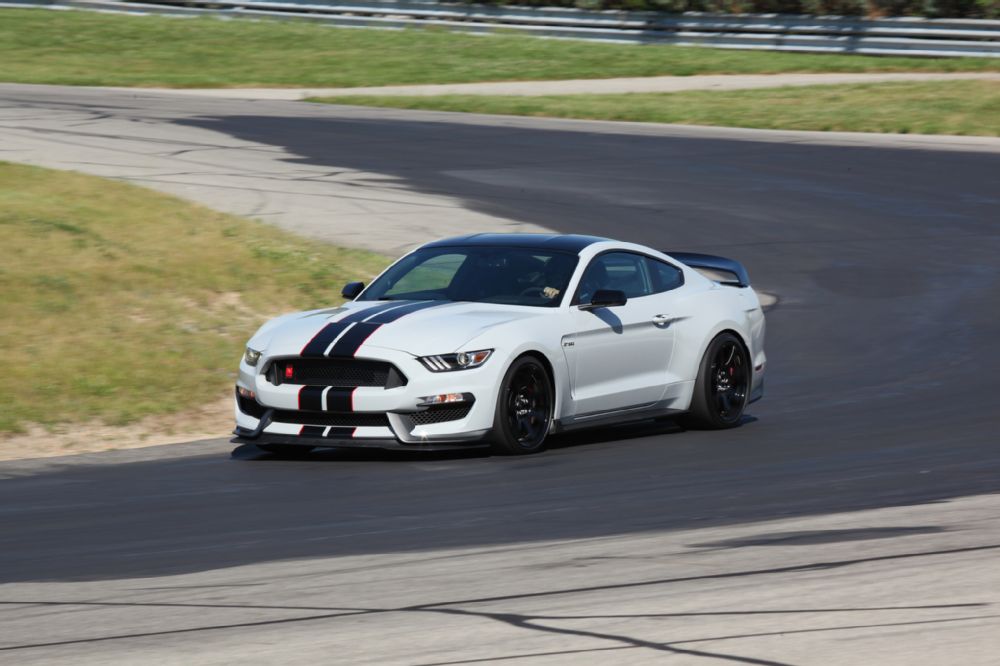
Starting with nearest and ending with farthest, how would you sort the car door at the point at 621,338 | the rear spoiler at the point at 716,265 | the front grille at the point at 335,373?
the front grille at the point at 335,373 < the car door at the point at 621,338 < the rear spoiler at the point at 716,265

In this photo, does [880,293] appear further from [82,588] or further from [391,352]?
[82,588]

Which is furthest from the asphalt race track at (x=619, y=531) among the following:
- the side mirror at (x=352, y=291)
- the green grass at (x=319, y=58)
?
the green grass at (x=319, y=58)

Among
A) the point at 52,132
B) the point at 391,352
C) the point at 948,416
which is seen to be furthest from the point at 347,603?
the point at 52,132

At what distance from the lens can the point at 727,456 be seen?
11180mm

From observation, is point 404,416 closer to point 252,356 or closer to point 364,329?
point 364,329

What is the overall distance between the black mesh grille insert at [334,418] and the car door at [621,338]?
145cm

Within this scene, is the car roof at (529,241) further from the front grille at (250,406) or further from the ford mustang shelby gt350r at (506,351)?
the front grille at (250,406)

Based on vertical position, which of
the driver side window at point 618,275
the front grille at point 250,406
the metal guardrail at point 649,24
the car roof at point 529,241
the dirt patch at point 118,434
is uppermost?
the metal guardrail at point 649,24

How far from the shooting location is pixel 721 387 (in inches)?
496

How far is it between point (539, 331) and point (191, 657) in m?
5.27

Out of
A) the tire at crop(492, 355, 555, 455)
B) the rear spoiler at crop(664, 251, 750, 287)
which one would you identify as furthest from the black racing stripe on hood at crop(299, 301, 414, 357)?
the rear spoiler at crop(664, 251, 750, 287)

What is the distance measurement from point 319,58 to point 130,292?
98.5 feet

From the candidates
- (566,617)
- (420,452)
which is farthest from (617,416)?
(566,617)

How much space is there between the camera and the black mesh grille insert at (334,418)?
10.7 metres
